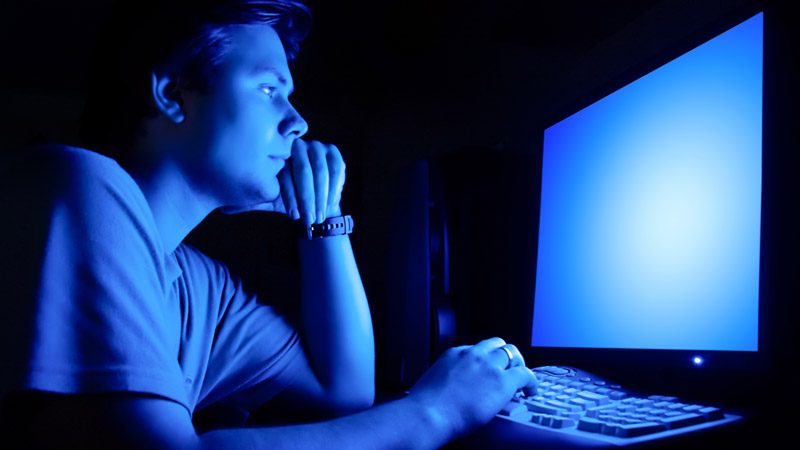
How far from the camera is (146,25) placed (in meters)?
0.76

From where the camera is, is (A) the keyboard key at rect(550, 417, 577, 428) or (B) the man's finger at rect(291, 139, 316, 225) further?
(B) the man's finger at rect(291, 139, 316, 225)

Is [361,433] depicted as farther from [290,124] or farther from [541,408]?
[290,124]

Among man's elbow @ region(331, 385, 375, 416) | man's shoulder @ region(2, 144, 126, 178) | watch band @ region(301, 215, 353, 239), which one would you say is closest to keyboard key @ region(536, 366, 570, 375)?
man's elbow @ region(331, 385, 375, 416)

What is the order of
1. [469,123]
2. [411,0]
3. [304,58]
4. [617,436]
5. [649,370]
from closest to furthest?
[617,436], [649,370], [411,0], [469,123], [304,58]

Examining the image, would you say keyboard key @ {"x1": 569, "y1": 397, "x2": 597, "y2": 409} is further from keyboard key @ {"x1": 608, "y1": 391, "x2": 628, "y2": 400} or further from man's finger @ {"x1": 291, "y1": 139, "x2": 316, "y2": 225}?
man's finger @ {"x1": 291, "y1": 139, "x2": 316, "y2": 225}

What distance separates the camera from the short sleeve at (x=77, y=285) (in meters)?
0.41

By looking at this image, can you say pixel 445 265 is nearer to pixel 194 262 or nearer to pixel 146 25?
pixel 194 262

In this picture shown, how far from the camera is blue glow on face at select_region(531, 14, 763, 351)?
22.2 inches

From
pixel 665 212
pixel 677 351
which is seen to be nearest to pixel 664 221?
pixel 665 212

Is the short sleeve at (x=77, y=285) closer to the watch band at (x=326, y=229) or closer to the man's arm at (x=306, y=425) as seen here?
the man's arm at (x=306, y=425)

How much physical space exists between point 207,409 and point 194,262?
233mm

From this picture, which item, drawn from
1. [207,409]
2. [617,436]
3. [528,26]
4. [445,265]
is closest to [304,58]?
A: [528,26]

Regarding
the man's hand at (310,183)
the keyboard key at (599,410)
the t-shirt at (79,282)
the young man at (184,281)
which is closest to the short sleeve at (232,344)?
the young man at (184,281)

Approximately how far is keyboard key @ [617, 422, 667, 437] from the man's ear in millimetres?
626
